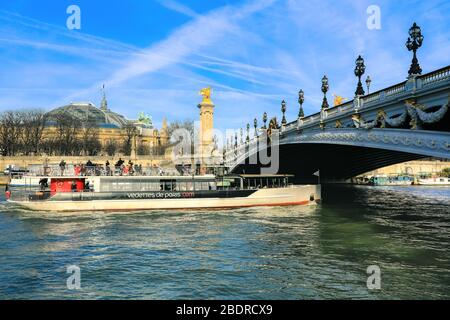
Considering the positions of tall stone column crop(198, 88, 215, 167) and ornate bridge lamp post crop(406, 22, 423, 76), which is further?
tall stone column crop(198, 88, 215, 167)

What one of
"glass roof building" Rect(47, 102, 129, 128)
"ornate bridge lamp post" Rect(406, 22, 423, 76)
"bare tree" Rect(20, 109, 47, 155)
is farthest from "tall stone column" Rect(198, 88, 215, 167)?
"glass roof building" Rect(47, 102, 129, 128)

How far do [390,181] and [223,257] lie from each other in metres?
90.8

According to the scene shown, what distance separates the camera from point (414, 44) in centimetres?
2161

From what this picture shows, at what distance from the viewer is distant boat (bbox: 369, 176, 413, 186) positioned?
9374 cm

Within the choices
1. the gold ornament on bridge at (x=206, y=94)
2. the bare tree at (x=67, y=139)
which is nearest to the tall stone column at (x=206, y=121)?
the gold ornament on bridge at (x=206, y=94)

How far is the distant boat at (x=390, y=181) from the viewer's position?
9374 cm

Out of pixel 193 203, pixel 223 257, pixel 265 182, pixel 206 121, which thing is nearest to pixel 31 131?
pixel 206 121

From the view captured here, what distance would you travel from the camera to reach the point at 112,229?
79.2 feet

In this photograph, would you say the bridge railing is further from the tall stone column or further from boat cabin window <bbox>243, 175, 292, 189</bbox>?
the tall stone column

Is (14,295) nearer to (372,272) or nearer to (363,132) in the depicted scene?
(372,272)

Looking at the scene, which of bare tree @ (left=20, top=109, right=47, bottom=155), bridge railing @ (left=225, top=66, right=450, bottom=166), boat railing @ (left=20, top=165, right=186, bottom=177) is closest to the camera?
bridge railing @ (left=225, top=66, right=450, bottom=166)

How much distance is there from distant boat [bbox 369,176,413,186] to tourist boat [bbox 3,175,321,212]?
60.9 metres

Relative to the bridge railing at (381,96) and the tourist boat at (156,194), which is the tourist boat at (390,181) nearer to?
the bridge railing at (381,96)

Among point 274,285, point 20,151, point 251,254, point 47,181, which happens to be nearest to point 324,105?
point 251,254
